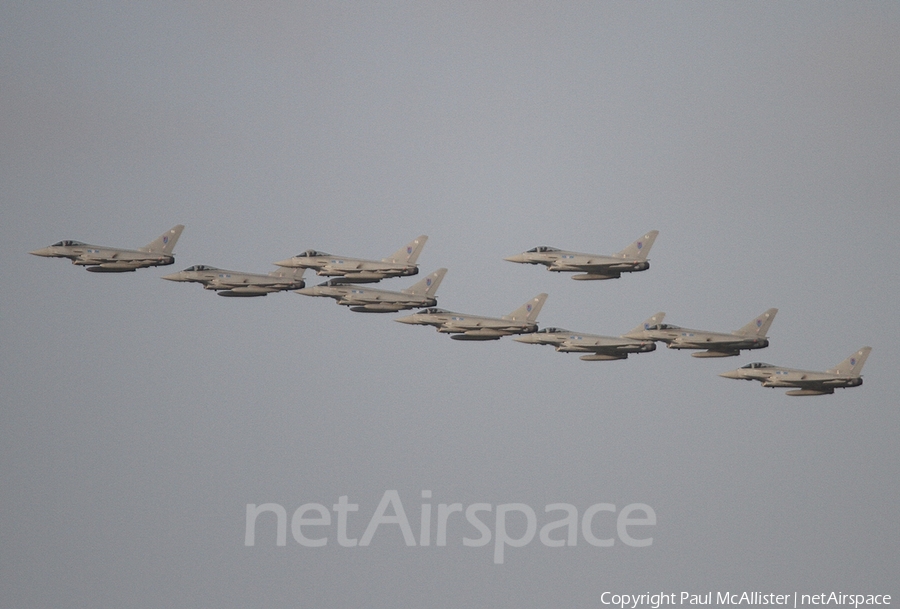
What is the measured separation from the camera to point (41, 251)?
15962 centimetres

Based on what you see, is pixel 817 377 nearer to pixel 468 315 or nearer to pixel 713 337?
pixel 713 337

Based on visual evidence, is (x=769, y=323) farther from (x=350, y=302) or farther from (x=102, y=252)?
(x=102, y=252)

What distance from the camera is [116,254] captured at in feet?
508

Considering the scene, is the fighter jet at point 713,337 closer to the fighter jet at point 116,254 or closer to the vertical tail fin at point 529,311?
the vertical tail fin at point 529,311

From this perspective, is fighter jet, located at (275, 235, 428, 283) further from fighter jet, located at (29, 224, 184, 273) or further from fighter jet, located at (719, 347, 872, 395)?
fighter jet, located at (719, 347, 872, 395)

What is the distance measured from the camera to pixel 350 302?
155 meters

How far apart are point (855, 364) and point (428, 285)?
4047 cm

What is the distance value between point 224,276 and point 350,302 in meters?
12.0

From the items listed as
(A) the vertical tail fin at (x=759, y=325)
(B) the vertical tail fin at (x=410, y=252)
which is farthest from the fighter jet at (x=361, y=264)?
(A) the vertical tail fin at (x=759, y=325)

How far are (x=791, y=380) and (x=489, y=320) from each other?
28.7 metres

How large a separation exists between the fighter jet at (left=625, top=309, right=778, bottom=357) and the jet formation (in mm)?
93

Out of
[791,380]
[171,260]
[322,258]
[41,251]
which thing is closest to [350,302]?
[322,258]

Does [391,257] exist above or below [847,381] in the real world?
above

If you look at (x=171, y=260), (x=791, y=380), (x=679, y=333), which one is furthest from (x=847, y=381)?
(x=171, y=260)
